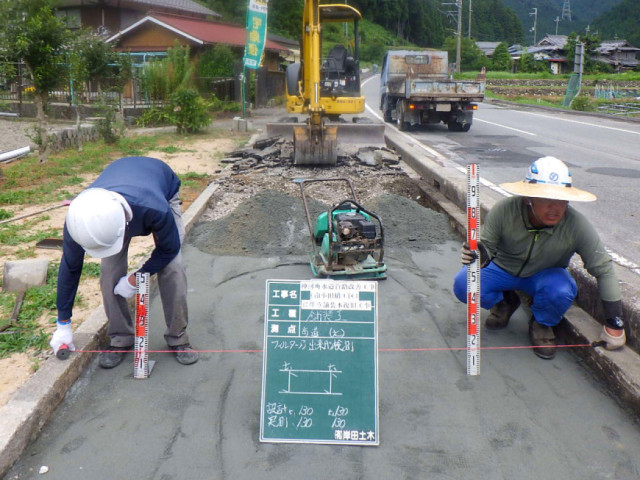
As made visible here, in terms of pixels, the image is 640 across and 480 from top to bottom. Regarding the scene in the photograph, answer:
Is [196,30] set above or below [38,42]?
above

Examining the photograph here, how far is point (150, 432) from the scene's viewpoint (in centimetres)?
306

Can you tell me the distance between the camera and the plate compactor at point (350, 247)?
4.91 metres

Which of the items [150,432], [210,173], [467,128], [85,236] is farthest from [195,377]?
[467,128]

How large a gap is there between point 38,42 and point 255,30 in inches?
303

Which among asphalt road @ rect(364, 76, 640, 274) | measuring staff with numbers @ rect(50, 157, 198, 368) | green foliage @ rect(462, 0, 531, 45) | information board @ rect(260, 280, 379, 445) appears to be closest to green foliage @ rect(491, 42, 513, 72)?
asphalt road @ rect(364, 76, 640, 274)

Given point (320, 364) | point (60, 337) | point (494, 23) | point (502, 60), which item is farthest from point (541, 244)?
point (494, 23)

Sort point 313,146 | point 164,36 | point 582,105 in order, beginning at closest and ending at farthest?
point 313,146
point 164,36
point 582,105

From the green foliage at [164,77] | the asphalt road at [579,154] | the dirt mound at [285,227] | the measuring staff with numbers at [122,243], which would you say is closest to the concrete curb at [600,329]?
the asphalt road at [579,154]

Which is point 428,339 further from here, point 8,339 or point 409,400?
point 8,339

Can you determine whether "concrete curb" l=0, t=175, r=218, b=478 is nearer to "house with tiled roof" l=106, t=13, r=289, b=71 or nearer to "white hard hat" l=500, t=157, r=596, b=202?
"white hard hat" l=500, t=157, r=596, b=202

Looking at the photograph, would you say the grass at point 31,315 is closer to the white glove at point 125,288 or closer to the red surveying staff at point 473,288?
the white glove at point 125,288

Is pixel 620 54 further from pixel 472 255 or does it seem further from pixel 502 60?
pixel 472 255

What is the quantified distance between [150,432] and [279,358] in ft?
2.64

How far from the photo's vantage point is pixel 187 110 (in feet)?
49.0
